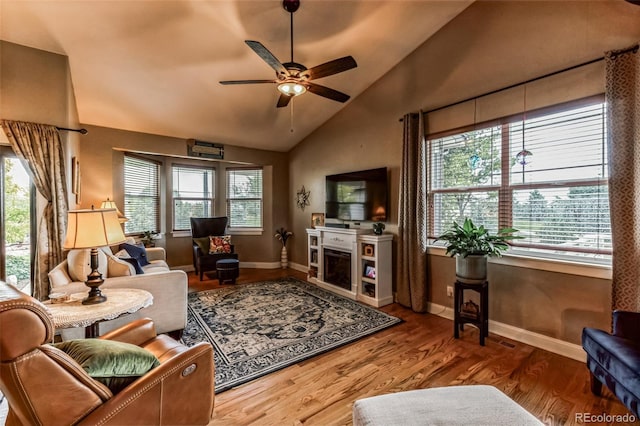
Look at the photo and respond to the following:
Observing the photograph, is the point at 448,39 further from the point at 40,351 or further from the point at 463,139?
the point at 40,351

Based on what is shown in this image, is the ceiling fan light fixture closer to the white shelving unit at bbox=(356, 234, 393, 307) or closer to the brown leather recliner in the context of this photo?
the white shelving unit at bbox=(356, 234, 393, 307)

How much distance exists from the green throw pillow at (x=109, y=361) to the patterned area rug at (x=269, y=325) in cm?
96

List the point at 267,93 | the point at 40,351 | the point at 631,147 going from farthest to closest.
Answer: the point at 267,93
the point at 631,147
the point at 40,351

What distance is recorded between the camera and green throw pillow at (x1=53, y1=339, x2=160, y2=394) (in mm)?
1128

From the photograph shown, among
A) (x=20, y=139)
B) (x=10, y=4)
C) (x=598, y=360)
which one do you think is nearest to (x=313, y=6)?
(x=10, y=4)

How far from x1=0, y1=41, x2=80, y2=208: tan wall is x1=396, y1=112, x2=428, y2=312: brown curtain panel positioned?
12.8 ft

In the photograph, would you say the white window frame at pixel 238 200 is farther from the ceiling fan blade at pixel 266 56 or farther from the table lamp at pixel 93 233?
the table lamp at pixel 93 233

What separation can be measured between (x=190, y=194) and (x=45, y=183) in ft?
9.95

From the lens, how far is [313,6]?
2807 millimetres

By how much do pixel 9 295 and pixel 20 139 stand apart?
271 cm

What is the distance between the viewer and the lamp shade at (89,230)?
1826 millimetres

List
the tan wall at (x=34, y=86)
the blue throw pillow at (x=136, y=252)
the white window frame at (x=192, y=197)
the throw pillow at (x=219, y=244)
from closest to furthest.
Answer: the tan wall at (x=34, y=86), the blue throw pillow at (x=136, y=252), the throw pillow at (x=219, y=244), the white window frame at (x=192, y=197)

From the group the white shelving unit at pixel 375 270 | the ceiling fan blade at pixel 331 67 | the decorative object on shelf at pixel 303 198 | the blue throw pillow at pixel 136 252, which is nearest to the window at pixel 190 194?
the blue throw pillow at pixel 136 252

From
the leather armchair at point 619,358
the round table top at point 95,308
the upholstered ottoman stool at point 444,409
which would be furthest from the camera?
the round table top at point 95,308
